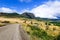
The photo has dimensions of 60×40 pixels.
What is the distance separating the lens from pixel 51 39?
87.9 ft

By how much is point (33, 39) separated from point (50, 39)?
763 cm

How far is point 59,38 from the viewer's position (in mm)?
24766

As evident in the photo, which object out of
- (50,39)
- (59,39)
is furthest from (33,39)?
(50,39)

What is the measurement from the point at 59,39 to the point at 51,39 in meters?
2.51

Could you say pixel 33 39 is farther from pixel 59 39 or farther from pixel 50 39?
pixel 50 39

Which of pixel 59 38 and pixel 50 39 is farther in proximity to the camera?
pixel 50 39

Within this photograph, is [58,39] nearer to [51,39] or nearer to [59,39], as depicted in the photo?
[59,39]

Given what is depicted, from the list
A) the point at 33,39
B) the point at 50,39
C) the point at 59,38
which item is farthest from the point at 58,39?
the point at 33,39

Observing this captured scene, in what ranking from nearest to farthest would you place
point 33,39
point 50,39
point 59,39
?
point 33,39 → point 59,39 → point 50,39

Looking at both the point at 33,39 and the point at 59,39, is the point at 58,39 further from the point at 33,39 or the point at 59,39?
the point at 33,39

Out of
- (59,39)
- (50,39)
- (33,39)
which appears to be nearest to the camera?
(33,39)

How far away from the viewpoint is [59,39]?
24.4 m

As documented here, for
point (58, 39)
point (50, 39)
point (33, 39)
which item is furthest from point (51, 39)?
point (33, 39)

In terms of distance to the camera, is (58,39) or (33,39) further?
(58,39)
